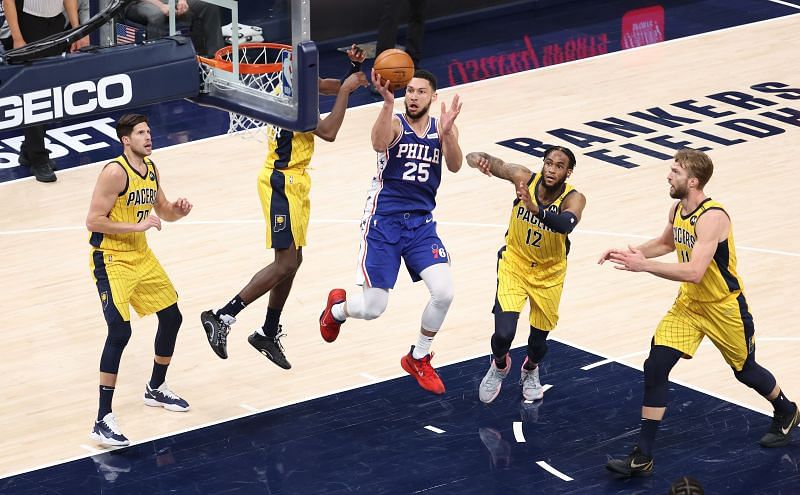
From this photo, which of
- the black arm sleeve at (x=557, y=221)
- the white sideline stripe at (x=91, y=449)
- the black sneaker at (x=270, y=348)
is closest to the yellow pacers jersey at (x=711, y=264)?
the black arm sleeve at (x=557, y=221)

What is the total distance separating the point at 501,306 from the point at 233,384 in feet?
6.15

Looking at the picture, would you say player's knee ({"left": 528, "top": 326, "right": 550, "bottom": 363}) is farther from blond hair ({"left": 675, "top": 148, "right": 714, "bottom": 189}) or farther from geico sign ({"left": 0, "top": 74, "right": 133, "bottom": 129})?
geico sign ({"left": 0, "top": 74, "right": 133, "bottom": 129})

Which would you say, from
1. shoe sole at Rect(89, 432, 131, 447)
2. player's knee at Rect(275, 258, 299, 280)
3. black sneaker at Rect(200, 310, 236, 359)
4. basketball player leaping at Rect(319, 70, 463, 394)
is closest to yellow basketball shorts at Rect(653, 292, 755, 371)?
basketball player leaping at Rect(319, 70, 463, 394)

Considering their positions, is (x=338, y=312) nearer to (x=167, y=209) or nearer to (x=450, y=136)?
(x=167, y=209)

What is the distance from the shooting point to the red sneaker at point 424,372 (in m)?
9.10

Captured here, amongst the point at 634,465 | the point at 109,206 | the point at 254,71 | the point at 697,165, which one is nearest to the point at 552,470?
the point at 634,465

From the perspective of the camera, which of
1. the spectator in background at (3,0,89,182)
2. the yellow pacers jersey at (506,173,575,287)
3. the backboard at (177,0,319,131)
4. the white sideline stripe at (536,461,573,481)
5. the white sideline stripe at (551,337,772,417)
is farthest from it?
the spectator in background at (3,0,89,182)

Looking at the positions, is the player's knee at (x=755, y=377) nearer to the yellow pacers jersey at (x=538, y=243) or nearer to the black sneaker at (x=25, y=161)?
the yellow pacers jersey at (x=538, y=243)

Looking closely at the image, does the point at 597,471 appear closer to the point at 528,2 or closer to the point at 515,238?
the point at 515,238

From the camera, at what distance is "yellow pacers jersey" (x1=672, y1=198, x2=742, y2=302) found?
8.24 meters

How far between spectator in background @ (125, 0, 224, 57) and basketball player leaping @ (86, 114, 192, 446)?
2.00 feet

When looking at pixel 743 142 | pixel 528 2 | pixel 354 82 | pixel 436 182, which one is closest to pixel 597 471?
pixel 436 182

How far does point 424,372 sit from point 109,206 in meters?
2.10

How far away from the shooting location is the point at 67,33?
24.3 feet
